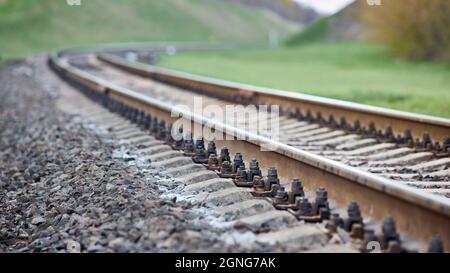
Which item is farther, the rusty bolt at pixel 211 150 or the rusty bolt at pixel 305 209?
the rusty bolt at pixel 211 150

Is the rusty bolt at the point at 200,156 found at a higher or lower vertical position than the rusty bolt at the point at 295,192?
lower

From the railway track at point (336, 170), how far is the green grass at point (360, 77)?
235 cm

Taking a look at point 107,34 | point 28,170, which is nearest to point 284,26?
point 107,34

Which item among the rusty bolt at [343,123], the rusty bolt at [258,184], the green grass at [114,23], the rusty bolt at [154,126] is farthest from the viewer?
the green grass at [114,23]

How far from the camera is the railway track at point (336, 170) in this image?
4.02m

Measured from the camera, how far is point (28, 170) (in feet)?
24.5

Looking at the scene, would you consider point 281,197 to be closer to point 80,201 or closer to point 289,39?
point 80,201

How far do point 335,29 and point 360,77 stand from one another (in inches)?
874

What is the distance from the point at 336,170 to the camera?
4.86 m

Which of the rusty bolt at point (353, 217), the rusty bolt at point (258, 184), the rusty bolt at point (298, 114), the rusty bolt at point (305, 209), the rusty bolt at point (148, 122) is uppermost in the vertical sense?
the rusty bolt at point (353, 217)

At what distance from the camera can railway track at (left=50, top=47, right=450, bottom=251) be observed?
402 centimetres

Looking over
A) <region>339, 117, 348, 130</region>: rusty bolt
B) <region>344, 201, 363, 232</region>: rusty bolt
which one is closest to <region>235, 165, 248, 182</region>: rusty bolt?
<region>344, 201, 363, 232</region>: rusty bolt

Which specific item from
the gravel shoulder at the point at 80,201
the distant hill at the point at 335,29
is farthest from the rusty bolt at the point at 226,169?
the distant hill at the point at 335,29

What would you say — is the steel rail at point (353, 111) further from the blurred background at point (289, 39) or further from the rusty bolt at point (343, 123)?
the blurred background at point (289, 39)
